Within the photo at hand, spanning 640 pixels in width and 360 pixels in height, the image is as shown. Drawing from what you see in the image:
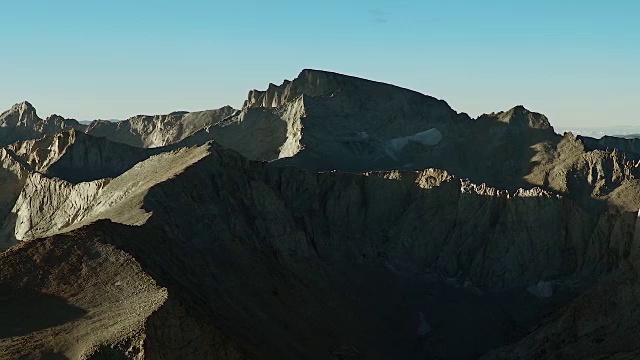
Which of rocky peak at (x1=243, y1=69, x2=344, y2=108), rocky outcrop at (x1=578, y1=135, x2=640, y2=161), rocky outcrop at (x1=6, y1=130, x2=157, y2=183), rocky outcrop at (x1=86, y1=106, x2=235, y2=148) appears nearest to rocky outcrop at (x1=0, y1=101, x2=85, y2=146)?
rocky outcrop at (x1=86, y1=106, x2=235, y2=148)

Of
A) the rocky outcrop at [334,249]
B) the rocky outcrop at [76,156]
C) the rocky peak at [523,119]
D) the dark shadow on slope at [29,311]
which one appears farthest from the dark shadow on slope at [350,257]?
the rocky peak at [523,119]

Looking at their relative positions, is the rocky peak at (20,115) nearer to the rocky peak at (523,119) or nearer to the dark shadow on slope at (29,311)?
the rocky peak at (523,119)

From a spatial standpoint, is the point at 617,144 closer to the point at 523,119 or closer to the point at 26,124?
the point at 523,119

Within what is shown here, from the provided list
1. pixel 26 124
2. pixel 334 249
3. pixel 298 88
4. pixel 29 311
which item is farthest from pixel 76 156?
pixel 29 311

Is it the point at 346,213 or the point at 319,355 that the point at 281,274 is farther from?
the point at 346,213

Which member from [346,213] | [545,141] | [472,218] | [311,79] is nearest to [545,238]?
[472,218]

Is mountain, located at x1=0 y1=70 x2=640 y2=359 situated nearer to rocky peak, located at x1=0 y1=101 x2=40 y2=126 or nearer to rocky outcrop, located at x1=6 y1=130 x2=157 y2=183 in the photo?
rocky outcrop, located at x1=6 y1=130 x2=157 y2=183
